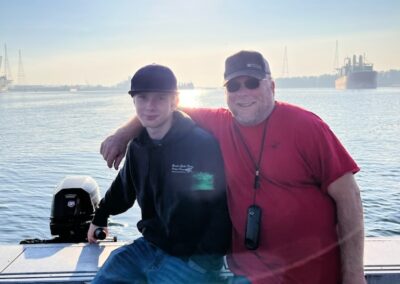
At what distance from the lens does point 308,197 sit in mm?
2727

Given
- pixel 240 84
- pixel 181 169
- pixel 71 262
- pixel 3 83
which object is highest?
pixel 3 83

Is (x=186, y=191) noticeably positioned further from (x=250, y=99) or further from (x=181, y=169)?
(x=250, y=99)

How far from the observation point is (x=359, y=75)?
5359 inches

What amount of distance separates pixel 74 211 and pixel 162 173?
223 cm

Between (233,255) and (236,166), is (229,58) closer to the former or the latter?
(236,166)

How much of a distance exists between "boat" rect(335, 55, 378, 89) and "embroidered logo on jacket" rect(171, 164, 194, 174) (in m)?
141

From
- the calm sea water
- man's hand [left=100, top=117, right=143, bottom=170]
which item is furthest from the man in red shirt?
the calm sea water

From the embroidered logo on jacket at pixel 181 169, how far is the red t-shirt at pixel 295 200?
0.36 metres

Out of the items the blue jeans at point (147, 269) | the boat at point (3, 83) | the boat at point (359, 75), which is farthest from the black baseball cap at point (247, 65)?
the boat at point (3, 83)

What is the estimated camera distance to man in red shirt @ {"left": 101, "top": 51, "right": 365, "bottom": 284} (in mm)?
2674

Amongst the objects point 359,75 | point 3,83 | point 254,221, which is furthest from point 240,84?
point 3,83

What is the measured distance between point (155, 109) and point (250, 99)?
67 cm

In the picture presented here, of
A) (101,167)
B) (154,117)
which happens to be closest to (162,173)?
(154,117)

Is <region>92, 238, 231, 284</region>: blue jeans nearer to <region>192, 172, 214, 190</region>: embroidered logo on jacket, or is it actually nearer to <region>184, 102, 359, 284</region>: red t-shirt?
<region>184, 102, 359, 284</region>: red t-shirt
